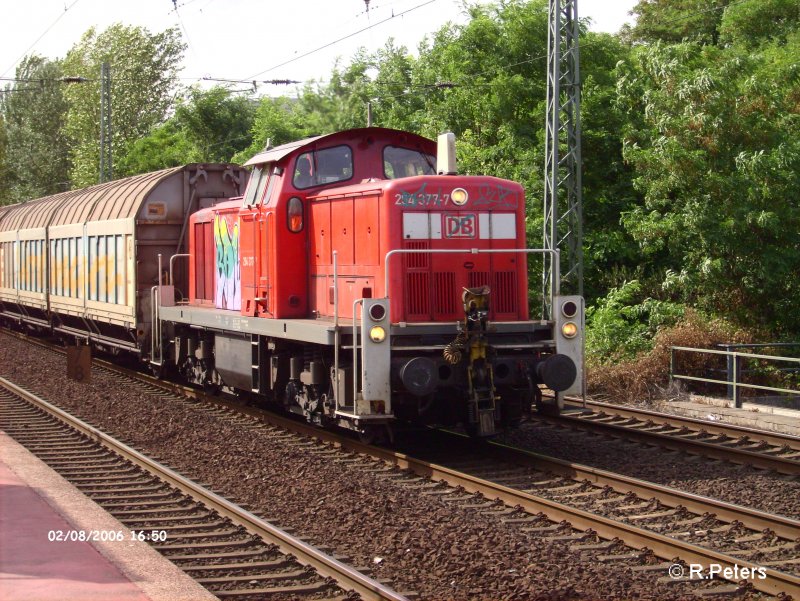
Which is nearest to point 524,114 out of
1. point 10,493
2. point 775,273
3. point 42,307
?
point 775,273

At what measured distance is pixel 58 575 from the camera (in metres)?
6.21

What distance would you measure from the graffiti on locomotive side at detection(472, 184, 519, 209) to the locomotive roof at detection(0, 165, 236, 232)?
8222 millimetres

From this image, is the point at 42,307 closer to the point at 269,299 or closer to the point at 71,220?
the point at 71,220

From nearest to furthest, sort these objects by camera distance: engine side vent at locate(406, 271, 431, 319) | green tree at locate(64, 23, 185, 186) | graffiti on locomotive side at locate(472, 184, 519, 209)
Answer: engine side vent at locate(406, 271, 431, 319)
graffiti on locomotive side at locate(472, 184, 519, 209)
green tree at locate(64, 23, 185, 186)

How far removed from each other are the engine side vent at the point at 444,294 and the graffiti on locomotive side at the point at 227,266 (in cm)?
355

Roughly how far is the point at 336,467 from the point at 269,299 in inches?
105

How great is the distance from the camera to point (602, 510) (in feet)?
27.5

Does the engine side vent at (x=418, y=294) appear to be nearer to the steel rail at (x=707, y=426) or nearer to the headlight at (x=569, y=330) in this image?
the headlight at (x=569, y=330)

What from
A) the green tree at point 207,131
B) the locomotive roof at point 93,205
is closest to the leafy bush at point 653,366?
the locomotive roof at point 93,205

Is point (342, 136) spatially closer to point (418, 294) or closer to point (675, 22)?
point (418, 294)

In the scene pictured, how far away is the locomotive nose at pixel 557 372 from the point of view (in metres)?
10.1

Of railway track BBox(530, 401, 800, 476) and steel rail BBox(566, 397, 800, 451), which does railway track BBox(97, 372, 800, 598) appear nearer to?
railway track BBox(530, 401, 800, 476)

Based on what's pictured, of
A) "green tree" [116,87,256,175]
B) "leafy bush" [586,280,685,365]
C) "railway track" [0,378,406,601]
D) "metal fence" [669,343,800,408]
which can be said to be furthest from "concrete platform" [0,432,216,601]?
"green tree" [116,87,256,175]

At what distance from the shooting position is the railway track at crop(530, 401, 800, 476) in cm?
1011
